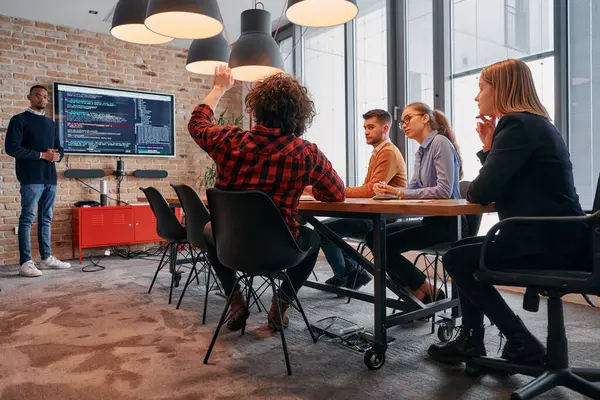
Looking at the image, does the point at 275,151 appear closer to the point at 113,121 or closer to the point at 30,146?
the point at 30,146

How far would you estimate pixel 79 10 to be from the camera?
15.9 ft

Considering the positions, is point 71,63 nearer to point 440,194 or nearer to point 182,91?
point 182,91

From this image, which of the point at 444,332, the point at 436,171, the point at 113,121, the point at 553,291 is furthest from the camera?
the point at 113,121

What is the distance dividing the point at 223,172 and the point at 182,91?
4.43 m

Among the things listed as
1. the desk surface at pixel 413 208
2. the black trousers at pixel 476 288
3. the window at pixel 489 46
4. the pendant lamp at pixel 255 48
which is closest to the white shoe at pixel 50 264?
the pendant lamp at pixel 255 48

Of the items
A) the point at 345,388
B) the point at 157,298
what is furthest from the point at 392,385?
the point at 157,298

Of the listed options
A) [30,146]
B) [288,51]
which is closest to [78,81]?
[30,146]

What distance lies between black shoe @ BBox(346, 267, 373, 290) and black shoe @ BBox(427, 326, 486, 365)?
4.07 ft

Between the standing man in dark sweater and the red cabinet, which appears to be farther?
the red cabinet

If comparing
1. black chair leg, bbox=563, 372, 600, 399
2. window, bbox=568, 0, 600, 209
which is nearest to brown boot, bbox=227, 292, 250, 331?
black chair leg, bbox=563, 372, 600, 399

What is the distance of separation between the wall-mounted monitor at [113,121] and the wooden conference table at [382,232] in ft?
12.9

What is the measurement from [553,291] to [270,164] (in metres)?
1.10

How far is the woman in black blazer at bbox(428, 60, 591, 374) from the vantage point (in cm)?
151

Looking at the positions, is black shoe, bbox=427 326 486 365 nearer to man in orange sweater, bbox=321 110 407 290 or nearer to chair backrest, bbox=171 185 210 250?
man in orange sweater, bbox=321 110 407 290
